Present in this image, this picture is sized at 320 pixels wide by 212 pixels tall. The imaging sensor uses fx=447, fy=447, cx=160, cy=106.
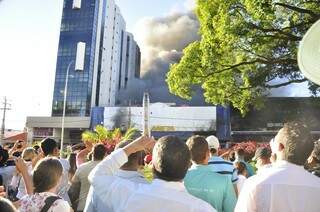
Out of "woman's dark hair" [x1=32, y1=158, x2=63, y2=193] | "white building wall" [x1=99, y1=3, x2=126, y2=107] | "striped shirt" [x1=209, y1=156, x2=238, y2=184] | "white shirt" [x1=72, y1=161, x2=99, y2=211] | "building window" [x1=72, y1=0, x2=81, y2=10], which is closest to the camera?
"woman's dark hair" [x1=32, y1=158, x2=63, y2=193]

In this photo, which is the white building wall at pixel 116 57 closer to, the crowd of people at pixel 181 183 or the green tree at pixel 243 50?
the green tree at pixel 243 50

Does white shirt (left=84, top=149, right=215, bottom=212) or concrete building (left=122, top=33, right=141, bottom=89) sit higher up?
concrete building (left=122, top=33, right=141, bottom=89)

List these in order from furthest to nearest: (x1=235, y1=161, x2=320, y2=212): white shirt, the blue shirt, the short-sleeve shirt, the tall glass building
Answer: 1. the tall glass building
2. the blue shirt
3. the short-sleeve shirt
4. (x1=235, y1=161, x2=320, y2=212): white shirt

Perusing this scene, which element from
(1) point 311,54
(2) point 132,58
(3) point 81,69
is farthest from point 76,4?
(1) point 311,54

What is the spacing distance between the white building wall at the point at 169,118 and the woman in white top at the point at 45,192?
64947 mm

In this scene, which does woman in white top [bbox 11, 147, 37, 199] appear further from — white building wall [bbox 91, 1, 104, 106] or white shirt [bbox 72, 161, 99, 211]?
white building wall [bbox 91, 1, 104, 106]

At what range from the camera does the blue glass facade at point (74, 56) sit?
91.1m

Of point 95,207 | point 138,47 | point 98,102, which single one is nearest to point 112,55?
point 98,102

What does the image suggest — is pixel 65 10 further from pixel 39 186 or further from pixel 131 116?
pixel 39 186

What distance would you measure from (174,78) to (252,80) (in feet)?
10.6

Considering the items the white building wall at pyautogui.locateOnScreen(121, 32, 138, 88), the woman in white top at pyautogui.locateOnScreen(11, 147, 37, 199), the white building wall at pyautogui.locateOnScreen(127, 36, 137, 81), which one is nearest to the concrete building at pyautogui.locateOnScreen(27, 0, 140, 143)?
the white building wall at pyautogui.locateOnScreen(121, 32, 138, 88)

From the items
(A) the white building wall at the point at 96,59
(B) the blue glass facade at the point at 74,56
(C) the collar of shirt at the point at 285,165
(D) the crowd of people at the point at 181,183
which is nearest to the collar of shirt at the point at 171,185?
(D) the crowd of people at the point at 181,183

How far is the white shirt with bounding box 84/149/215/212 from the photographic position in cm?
257

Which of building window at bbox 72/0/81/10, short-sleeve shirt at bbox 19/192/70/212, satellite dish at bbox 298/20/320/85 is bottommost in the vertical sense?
short-sleeve shirt at bbox 19/192/70/212
